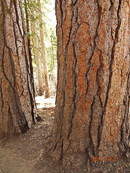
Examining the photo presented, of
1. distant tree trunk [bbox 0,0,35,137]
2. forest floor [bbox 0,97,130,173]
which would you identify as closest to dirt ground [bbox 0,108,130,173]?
forest floor [bbox 0,97,130,173]

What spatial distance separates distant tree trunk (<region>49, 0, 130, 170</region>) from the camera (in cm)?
127

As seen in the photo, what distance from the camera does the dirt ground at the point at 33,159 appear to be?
150 centimetres

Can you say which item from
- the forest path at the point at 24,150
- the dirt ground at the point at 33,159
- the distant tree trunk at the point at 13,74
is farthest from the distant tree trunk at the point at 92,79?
the distant tree trunk at the point at 13,74

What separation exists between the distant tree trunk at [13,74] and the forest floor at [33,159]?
21 centimetres

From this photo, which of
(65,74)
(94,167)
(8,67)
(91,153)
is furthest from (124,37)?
(8,67)

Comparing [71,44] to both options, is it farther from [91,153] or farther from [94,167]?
→ [94,167]

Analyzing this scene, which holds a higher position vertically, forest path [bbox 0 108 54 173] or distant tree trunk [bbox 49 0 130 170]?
distant tree trunk [bbox 49 0 130 170]

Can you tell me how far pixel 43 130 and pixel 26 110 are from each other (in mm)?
483

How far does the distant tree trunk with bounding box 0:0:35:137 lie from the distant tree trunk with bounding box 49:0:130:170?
962mm

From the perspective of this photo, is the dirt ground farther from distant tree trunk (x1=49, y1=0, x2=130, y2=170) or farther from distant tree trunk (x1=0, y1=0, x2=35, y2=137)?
distant tree trunk (x1=0, y1=0, x2=35, y2=137)

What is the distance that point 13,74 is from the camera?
2254mm

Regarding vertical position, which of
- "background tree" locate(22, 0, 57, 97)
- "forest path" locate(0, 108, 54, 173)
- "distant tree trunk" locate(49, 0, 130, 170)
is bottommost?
"forest path" locate(0, 108, 54, 173)

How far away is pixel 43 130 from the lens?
246 centimetres

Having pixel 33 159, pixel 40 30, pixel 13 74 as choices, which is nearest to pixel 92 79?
pixel 33 159
